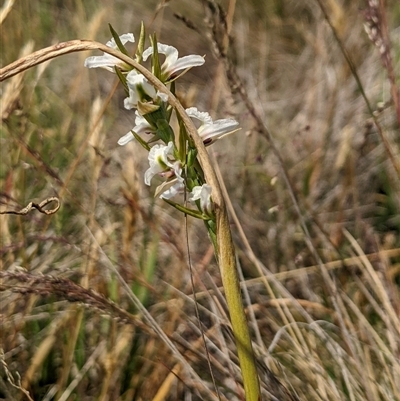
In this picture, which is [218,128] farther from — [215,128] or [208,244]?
[208,244]

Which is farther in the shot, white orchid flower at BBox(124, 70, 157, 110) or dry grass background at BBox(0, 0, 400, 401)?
dry grass background at BBox(0, 0, 400, 401)

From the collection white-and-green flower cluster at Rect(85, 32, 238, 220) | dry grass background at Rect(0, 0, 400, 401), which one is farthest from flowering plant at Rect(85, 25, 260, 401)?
dry grass background at Rect(0, 0, 400, 401)

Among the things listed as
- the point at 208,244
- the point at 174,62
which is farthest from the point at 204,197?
the point at 208,244

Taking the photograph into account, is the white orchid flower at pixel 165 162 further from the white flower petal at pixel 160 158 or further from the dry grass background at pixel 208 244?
the dry grass background at pixel 208 244

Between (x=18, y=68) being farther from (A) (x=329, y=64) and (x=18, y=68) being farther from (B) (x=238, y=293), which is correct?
(A) (x=329, y=64)

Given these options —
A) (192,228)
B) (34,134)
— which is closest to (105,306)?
(192,228)

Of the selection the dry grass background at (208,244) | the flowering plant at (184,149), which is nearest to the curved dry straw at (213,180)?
the flowering plant at (184,149)

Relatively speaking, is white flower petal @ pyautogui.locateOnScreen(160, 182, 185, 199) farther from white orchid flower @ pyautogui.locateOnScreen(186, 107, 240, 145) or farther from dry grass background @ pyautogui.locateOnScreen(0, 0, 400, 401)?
dry grass background @ pyautogui.locateOnScreen(0, 0, 400, 401)
